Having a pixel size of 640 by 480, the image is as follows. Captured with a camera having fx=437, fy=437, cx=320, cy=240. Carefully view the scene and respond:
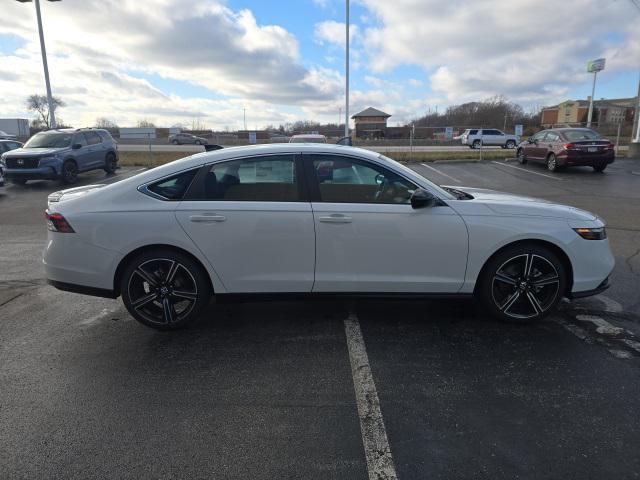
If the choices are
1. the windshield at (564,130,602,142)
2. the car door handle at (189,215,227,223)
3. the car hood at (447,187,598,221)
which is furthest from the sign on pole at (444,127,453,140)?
the car door handle at (189,215,227,223)

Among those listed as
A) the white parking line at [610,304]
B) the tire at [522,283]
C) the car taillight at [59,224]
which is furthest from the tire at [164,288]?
the white parking line at [610,304]

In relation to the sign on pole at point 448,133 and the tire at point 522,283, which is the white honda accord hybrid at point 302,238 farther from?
the sign on pole at point 448,133

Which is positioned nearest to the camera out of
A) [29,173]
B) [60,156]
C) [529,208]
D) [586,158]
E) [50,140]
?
[529,208]

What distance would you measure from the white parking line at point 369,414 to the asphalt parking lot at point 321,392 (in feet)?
A: 0.04

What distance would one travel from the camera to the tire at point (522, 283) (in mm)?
3836

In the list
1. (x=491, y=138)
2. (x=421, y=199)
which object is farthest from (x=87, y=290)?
(x=491, y=138)

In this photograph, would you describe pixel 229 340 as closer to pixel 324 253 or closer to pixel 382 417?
pixel 324 253

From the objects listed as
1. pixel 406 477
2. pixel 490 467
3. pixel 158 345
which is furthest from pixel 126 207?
pixel 490 467

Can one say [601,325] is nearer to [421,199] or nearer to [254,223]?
[421,199]

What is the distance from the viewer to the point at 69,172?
14.8 meters

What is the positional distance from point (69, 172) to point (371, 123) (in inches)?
2314

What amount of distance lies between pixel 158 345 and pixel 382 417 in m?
2.03

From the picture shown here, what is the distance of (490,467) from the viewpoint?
2.32m

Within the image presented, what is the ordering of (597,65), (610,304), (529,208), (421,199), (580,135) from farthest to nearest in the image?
(597,65), (580,135), (610,304), (529,208), (421,199)
